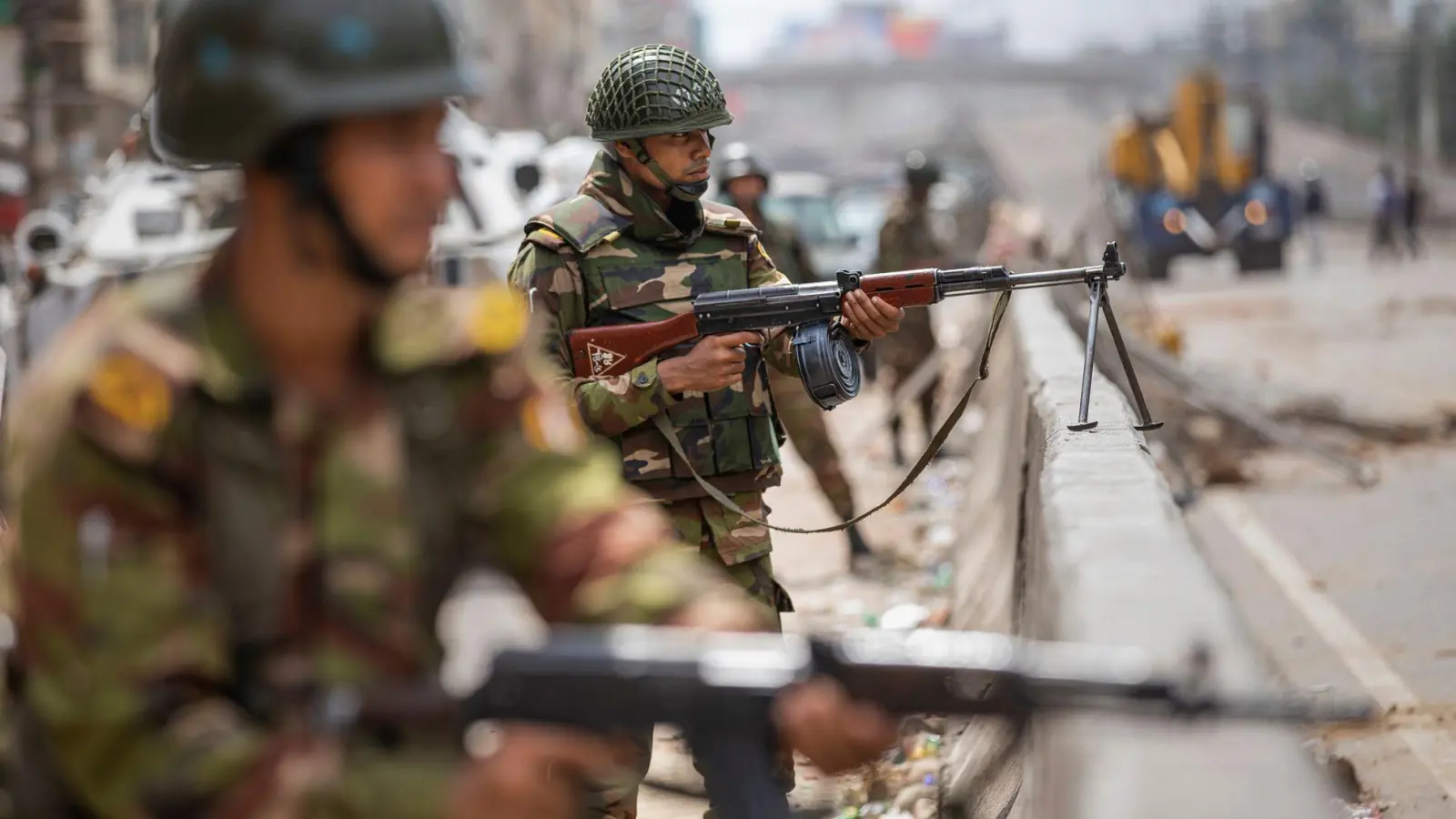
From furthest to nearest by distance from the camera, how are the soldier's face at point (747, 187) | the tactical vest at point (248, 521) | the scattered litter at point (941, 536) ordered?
1. the scattered litter at point (941, 536)
2. the soldier's face at point (747, 187)
3. the tactical vest at point (248, 521)

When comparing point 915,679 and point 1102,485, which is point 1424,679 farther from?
point 915,679

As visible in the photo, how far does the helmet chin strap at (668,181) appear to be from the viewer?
14.3 feet

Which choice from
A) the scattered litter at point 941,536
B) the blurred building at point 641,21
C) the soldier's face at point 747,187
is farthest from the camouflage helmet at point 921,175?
the blurred building at point 641,21

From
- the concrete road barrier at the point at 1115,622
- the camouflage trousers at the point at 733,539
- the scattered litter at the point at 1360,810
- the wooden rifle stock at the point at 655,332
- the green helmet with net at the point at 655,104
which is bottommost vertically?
the scattered litter at the point at 1360,810

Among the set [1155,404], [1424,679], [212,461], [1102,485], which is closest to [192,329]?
[212,461]

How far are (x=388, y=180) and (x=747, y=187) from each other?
7.57m

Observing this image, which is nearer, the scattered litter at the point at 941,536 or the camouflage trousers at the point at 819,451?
the camouflage trousers at the point at 819,451

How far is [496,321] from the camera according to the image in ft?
6.79

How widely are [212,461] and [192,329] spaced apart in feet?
0.47

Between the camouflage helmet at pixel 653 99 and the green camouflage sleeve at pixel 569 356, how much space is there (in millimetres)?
319

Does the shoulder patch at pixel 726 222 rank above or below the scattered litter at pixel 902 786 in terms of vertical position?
above

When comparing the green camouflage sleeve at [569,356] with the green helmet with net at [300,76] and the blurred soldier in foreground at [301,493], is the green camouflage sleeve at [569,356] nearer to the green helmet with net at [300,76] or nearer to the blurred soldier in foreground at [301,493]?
the blurred soldier in foreground at [301,493]

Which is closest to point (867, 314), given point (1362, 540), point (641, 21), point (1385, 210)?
point (1362, 540)

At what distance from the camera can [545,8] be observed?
8831 cm
